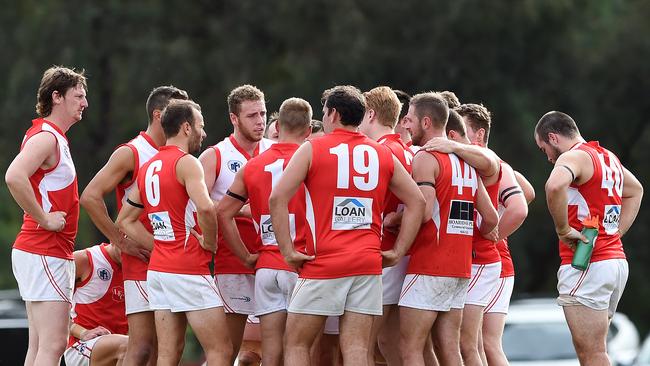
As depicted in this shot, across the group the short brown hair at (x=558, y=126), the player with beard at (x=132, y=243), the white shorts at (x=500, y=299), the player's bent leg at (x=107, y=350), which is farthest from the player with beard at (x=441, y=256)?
the player's bent leg at (x=107, y=350)

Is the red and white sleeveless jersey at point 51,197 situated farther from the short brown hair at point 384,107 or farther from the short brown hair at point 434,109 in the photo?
the short brown hair at point 434,109

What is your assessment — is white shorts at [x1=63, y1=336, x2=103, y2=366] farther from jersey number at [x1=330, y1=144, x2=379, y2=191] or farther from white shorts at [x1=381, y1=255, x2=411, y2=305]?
jersey number at [x1=330, y1=144, x2=379, y2=191]

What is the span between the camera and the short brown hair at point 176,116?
10.0 meters

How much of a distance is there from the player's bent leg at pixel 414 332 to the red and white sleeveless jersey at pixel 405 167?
648 millimetres

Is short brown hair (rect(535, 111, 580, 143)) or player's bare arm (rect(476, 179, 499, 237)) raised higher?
short brown hair (rect(535, 111, 580, 143))

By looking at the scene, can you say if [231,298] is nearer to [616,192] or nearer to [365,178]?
[365,178]

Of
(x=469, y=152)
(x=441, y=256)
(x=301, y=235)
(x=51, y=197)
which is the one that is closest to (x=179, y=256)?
(x=301, y=235)

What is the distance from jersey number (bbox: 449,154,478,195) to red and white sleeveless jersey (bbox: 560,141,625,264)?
1.31 meters

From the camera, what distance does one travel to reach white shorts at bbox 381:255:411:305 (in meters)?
10.4

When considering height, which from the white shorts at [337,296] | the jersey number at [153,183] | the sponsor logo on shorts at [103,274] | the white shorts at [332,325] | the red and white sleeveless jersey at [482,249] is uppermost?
the jersey number at [153,183]

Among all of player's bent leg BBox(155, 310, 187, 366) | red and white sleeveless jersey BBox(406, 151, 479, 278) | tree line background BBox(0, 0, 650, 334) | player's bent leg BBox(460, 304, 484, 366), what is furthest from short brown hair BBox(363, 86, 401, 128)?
tree line background BBox(0, 0, 650, 334)

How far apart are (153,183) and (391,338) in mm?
2380

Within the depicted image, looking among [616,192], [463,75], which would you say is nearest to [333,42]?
[463,75]

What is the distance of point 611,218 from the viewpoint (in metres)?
11.1
